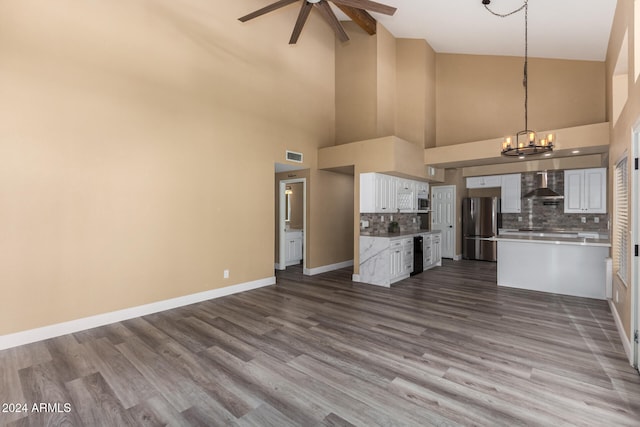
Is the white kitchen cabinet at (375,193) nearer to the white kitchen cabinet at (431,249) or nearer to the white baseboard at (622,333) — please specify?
the white kitchen cabinet at (431,249)

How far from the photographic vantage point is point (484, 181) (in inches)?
333

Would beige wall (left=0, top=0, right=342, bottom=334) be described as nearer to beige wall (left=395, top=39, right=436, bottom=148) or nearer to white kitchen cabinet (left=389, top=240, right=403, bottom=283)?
white kitchen cabinet (left=389, top=240, right=403, bottom=283)

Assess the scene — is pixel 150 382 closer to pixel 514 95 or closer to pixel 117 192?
pixel 117 192

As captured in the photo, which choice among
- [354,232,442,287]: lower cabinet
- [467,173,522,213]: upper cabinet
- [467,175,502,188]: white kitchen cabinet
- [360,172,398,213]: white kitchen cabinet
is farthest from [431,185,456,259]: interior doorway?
[360,172,398,213]: white kitchen cabinet

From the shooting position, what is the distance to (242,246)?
5.26 meters

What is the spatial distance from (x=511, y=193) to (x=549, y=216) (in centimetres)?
98

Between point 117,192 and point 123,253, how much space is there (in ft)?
2.51

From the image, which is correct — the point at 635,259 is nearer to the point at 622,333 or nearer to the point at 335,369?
the point at 622,333

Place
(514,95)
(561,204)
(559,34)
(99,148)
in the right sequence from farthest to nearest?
(561,204)
(514,95)
(559,34)
(99,148)

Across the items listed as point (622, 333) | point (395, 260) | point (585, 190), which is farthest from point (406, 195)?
point (622, 333)

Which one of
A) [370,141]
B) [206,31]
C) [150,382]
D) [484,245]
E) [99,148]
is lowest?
[150,382]

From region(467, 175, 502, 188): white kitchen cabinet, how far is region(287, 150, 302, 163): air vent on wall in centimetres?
517

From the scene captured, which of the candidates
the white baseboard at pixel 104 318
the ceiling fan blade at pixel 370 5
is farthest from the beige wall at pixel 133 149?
the ceiling fan blade at pixel 370 5

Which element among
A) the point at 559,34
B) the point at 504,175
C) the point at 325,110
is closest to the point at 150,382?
the point at 325,110
